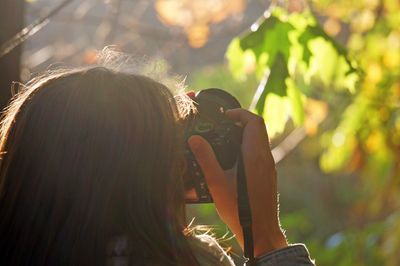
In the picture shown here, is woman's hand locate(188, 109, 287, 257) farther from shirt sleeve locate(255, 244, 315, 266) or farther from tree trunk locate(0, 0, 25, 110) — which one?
tree trunk locate(0, 0, 25, 110)

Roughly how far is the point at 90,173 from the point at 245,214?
1.27 ft

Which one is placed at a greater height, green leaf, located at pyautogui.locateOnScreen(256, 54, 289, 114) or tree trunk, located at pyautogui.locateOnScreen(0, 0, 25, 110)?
tree trunk, located at pyautogui.locateOnScreen(0, 0, 25, 110)

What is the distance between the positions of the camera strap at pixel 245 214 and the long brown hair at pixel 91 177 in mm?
171

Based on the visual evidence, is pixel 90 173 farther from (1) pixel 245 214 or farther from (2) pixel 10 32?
(2) pixel 10 32

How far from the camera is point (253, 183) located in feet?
6.55

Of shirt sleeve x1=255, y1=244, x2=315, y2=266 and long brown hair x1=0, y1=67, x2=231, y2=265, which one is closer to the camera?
long brown hair x1=0, y1=67, x2=231, y2=265

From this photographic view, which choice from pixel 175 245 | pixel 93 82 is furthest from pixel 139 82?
pixel 175 245

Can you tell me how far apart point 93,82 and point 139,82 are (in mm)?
92

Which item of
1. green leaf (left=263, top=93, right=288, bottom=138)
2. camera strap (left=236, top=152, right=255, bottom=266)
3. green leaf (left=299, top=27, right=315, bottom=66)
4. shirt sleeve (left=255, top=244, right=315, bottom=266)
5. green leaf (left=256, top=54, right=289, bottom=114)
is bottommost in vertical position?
shirt sleeve (left=255, top=244, right=315, bottom=266)

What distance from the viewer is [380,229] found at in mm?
→ 5484

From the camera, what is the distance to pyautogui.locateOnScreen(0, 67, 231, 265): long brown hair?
1.70 meters

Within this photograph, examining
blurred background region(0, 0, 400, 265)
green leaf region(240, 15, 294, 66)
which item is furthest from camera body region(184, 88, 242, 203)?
green leaf region(240, 15, 294, 66)

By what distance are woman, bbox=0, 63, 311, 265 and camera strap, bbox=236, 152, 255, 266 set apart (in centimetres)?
11

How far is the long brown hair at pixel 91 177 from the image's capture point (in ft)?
5.58
